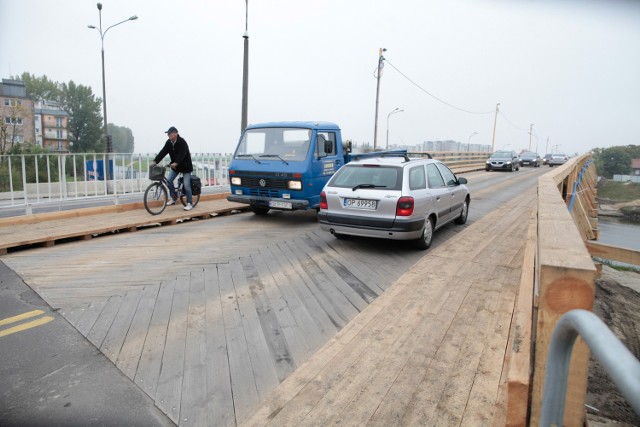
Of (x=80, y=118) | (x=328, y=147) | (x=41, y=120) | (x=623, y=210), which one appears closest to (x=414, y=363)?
(x=328, y=147)

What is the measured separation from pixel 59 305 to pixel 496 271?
17.8 ft

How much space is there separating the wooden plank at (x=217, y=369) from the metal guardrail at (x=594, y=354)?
2079 millimetres

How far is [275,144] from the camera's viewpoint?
10141mm

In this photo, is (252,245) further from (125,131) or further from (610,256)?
(125,131)

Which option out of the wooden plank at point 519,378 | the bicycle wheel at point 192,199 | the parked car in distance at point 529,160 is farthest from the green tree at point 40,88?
the wooden plank at point 519,378

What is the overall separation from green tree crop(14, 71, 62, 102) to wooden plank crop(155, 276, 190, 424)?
328ft

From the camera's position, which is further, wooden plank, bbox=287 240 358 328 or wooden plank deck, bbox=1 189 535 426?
wooden plank, bbox=287 240 358 328

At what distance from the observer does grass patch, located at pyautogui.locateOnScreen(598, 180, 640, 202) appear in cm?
3788

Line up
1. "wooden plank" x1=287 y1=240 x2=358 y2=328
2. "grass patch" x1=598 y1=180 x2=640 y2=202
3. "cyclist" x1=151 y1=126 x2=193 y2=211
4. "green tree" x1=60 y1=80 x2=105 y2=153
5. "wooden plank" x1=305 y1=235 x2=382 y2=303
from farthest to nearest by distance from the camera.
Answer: "green tree" x1=60 y1=80 x2=105 y2=153 < "grass patch" x1=598 y1=180 x2=640 y2=202 < "cyclist" x1=151 y1=126 x2=193 y2=211 < "wooden plank" x1=305 y1=235 x2=382 y2=303 < "wooden plank" x1=287 y1=240 x2=358 y2=328

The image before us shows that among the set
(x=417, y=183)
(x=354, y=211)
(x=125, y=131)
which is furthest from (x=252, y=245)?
(x=125, y=131)

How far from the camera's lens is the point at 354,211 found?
7.30 meters

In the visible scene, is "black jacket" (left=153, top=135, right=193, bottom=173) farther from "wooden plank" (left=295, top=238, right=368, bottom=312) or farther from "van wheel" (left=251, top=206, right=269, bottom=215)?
"wooden plank" (left=295, top=238, right=368, bottom=312)

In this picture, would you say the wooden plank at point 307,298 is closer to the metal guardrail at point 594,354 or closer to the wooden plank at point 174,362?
the wooden plank at point 174,362

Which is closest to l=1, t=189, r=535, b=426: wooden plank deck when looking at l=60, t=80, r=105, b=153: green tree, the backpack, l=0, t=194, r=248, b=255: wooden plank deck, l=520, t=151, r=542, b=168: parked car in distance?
l=0, t=194, r=248, b=255: wooden plank deck
